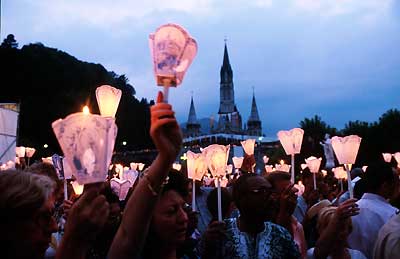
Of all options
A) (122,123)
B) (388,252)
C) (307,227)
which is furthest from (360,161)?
(388,252)

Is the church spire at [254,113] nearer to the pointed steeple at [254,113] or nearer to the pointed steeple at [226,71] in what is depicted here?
the pointed steeple at [254,113]

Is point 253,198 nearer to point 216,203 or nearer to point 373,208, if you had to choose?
point 373,208

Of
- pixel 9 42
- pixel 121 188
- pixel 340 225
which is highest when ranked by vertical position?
pixel 9 42

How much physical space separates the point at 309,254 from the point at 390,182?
1.31 metres

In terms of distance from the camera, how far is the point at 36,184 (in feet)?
6.53

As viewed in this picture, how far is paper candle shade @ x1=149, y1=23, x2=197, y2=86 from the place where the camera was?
203cm

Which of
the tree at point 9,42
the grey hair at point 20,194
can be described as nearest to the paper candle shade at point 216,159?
the grey hair at point 20,194

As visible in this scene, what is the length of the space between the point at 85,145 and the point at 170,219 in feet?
3.04

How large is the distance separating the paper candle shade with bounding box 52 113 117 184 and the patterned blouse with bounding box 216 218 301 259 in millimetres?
1741

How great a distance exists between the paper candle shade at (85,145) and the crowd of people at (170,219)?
6 cm

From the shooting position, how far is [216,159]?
5410 mm

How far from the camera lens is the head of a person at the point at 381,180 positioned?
4.84 metres

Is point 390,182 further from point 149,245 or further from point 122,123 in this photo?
point 122,123

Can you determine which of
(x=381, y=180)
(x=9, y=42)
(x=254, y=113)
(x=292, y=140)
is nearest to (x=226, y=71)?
(x=254, y=113)
